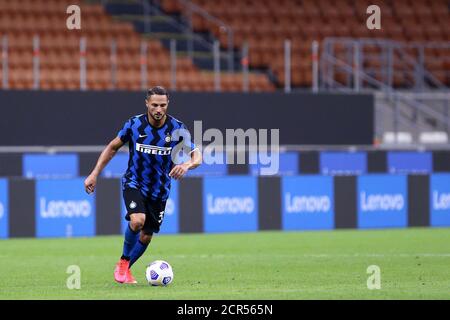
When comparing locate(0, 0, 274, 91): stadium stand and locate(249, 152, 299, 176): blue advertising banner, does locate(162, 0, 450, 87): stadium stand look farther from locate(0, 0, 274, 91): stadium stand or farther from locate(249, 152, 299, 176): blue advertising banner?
locate(249, 152, 299, 176): blue advertising banner

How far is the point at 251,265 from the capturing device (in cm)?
1497

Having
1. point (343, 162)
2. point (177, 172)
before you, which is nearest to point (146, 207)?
point (177, 172)

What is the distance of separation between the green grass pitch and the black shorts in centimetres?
65

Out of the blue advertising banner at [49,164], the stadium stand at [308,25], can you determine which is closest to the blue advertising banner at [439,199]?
the stadium stand at [308,25]

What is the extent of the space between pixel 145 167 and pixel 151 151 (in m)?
0.19

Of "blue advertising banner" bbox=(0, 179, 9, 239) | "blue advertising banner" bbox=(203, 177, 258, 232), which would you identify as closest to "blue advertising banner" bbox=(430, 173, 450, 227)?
"blue advertising banner" bbox=(203, 177, 258, 232)

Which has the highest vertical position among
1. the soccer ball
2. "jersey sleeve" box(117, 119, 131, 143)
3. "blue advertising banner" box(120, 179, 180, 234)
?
"jersey sleeve" box(117, 119, 131, 143)

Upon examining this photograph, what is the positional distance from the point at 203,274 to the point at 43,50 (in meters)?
13.1

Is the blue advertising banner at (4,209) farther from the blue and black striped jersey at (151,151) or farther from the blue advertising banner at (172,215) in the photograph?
the blue and black striped jersey at (151,151)

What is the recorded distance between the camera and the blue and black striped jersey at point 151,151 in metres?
12.5

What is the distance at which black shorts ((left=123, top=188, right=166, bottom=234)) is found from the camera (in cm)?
1243

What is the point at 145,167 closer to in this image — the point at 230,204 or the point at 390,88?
the point at 230,204

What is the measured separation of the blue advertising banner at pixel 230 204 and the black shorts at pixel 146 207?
852 cm

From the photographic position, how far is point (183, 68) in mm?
27281
